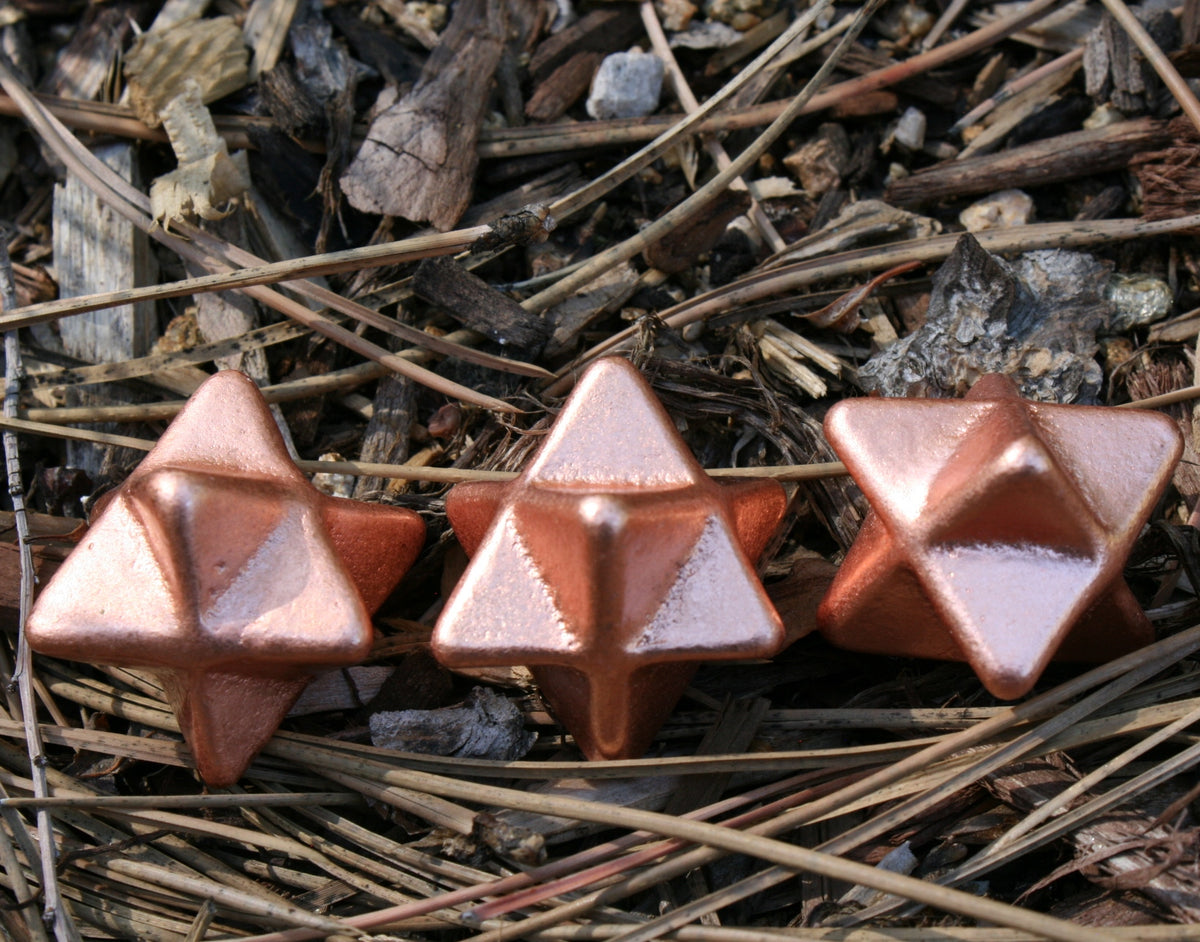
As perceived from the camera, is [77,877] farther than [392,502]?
No

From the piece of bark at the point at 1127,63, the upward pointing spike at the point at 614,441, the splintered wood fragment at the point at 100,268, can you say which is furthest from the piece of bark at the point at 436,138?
the piece of bark at the point at 1127,63

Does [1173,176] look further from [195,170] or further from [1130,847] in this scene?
[195,170]

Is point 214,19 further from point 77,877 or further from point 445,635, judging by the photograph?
point 77,877

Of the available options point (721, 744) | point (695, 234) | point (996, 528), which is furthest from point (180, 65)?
point (996, 528)

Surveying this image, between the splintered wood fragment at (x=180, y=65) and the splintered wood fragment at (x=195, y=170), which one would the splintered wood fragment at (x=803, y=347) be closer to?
the splintered wood fragment at (x=195, y=170)

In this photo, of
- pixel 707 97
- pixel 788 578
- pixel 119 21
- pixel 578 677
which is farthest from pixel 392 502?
pixel 119 21
